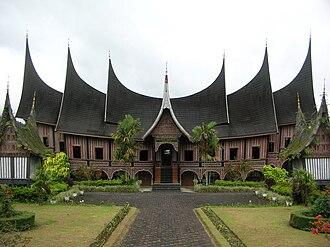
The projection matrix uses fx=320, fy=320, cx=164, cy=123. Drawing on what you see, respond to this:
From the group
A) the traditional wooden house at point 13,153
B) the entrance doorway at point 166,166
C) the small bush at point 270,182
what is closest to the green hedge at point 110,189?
the traditional wooden house at point 13,153

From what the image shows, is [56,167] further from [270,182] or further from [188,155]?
[270,182]

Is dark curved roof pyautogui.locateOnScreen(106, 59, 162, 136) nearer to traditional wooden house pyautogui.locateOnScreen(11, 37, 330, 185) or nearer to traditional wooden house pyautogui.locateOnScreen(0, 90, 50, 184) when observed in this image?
traditional wooden house pyautogui.locateOnScreen(11, 37, 330, 185)

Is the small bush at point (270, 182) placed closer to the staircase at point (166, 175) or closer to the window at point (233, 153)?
the window at point (233, 153)

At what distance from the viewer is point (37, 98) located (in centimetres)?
2544

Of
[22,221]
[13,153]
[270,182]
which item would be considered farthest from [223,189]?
[22,221]

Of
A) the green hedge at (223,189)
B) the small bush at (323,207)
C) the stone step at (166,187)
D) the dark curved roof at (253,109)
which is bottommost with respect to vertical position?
the stone step at (166,187)

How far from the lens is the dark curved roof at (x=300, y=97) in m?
24.7

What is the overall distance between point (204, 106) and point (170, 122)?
515 centimetres

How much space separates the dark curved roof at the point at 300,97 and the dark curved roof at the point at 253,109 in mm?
1202

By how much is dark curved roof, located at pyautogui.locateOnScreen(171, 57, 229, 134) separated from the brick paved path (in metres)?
11.0

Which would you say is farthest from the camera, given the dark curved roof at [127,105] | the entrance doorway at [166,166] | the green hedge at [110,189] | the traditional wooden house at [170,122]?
the dark curved roof at [127,105]

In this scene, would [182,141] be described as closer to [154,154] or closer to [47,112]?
[154,154]

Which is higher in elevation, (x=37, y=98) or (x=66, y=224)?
(x=37, y=98)

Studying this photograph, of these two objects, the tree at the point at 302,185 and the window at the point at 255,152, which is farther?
the window at the point at 255,152
